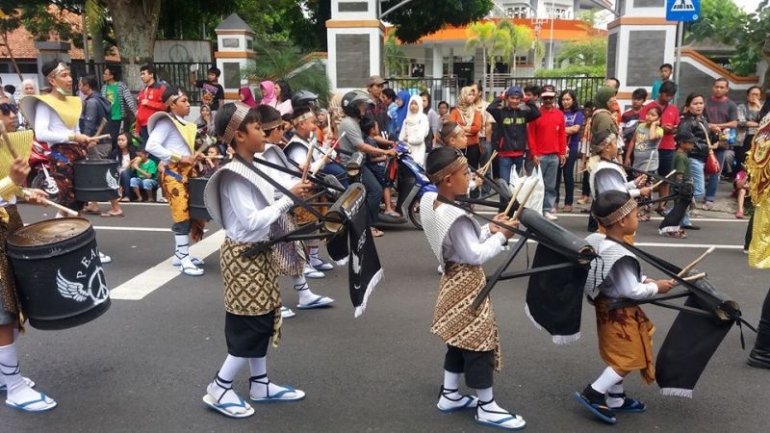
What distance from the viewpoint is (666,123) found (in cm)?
926

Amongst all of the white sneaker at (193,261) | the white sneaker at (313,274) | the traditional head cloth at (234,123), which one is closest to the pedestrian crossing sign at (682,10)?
the white sneaker at (313,274)

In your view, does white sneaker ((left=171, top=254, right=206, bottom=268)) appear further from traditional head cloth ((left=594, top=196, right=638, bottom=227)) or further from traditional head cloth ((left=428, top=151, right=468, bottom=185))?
traditional head cloth ((left=594, top=196, right=638, bottom=227))

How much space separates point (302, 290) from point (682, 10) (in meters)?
7.90

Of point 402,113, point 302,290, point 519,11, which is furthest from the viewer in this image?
point 519,11

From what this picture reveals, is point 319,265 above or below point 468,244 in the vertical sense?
below

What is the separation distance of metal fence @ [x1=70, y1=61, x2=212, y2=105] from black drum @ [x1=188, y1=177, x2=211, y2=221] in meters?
10.5

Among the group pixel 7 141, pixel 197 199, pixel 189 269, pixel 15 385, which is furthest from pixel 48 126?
pixel 15 385

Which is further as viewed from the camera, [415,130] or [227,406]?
[415,130]

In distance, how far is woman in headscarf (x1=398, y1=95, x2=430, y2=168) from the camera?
9.84 m

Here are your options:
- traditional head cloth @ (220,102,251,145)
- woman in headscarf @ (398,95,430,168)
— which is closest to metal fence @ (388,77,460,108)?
woman in headscarf @ (398,95,430,168)

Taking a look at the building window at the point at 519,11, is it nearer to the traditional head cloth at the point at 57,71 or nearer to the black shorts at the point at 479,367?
the traditional head cloth at the point at 57,71

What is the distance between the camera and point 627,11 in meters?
12.9

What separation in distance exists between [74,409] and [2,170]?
142 centimetres

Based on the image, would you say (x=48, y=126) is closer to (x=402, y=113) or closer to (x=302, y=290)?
(x=302, y=290)
